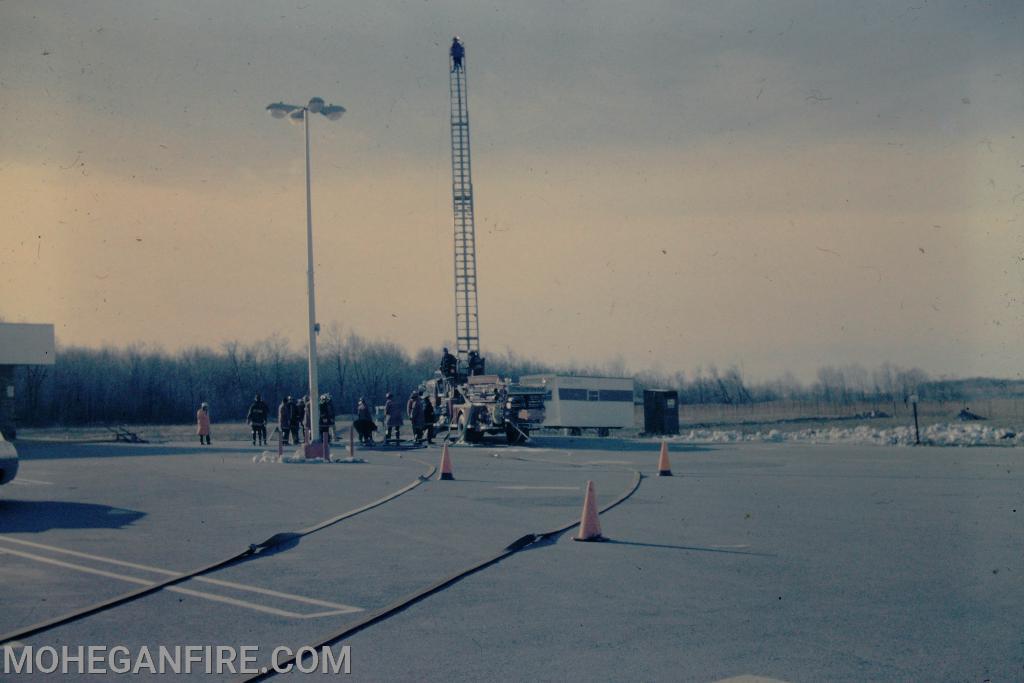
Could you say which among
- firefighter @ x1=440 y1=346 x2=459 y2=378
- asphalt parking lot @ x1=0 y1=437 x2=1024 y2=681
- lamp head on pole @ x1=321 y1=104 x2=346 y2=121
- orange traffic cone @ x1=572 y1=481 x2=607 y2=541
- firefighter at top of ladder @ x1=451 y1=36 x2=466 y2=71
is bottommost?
asphalt parking lot @ x1=0 y1=437 x2=1024 y2=681

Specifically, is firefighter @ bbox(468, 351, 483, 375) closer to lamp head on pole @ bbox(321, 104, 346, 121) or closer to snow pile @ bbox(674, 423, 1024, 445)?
snow pile @ bbox(674, 423, 1024, 445)

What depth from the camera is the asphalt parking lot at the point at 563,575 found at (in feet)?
20.9

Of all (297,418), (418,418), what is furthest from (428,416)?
(297,418)

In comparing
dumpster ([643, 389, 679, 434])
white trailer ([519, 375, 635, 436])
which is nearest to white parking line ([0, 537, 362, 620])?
white trailer ([519, 375, 635, 436])

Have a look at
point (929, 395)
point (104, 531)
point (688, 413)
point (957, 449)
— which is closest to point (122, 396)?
point (688, 413)

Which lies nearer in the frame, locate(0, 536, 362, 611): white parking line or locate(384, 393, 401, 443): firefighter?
locate(0, 536, 362, 611): white parking line

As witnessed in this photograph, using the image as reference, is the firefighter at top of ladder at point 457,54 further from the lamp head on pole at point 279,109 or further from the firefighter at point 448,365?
the lamp head on pole at point 279,109

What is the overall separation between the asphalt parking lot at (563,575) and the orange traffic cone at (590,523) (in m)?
0.27

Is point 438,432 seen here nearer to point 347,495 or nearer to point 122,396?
point 347,495

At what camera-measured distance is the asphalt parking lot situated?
6363 millimetres

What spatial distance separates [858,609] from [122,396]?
88139mm

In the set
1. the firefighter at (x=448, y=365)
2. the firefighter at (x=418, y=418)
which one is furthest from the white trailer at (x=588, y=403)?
the firefighter at (x=418, y=418)

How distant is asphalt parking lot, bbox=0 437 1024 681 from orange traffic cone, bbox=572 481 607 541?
0.27m

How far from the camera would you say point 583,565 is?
955 centimetres
